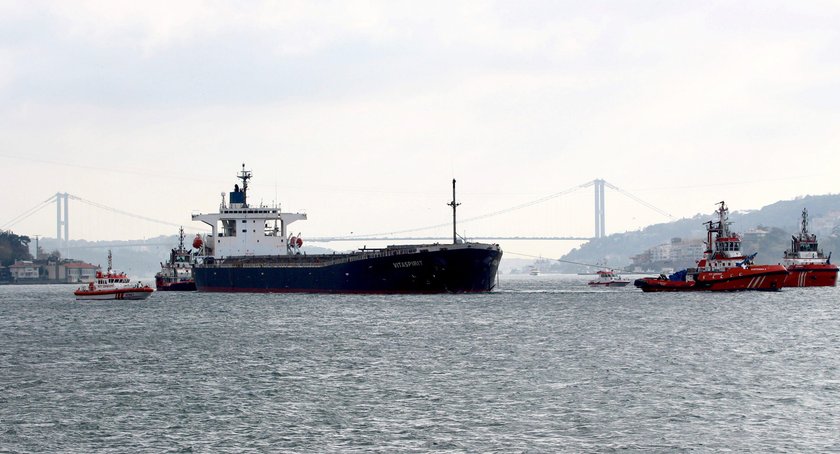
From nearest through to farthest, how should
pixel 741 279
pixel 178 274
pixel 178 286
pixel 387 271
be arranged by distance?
pixel 387 271
pixel 741 279
pixel 178 286
pixel 178 274

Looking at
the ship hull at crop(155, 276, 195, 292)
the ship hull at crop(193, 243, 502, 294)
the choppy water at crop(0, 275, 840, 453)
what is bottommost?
the choppy water at crop(0, 275, 840, 453)

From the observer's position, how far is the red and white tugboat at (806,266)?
387ft

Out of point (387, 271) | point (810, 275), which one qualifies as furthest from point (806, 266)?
point (387, 271)

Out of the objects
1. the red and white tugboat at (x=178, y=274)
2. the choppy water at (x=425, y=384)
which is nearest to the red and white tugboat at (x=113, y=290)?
the red and white tugboat at (x=178, y=274)

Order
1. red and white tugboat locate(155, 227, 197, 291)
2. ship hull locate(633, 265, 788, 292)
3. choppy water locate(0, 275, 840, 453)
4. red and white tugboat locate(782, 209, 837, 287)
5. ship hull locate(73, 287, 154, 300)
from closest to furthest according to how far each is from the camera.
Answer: choppy water locate(0, 275, 840, 453)
ship hull locate(73, 287, 154, 300)
ship hull locate(633, 265, 788, 292)
red and white tugboat locate(782, 209, 837, 287)
red and white tugboat locate(155, 227, 197, 291)

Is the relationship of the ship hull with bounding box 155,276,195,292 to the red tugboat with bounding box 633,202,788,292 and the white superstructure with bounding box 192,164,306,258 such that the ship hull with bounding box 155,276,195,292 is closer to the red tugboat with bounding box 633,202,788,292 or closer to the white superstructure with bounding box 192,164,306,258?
the white superstructure with bounding box 192,164,306,258

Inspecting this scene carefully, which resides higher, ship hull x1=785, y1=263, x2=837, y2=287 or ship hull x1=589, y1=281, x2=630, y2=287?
ship hull x1=785, y1=263, x2=837, y2=287

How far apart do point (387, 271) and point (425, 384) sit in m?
55.3

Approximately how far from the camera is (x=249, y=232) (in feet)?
398

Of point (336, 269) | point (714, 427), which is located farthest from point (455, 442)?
point (336, 269)

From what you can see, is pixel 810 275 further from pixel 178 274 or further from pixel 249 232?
pixel 178 274

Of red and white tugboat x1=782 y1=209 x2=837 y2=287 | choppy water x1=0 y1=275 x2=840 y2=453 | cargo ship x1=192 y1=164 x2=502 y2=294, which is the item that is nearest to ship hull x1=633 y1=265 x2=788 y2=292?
red and white tugboat x1=782 y1=209 x2=837 y2=287

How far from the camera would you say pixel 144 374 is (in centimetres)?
4131

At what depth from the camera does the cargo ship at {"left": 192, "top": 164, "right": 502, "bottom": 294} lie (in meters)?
90.6
